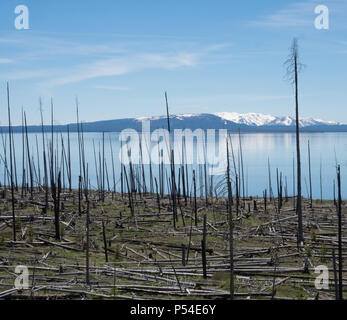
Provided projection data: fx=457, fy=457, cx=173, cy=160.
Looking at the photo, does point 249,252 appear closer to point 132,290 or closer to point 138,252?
point 138,252

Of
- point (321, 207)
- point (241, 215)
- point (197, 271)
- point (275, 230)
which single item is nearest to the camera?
point (197, 271)

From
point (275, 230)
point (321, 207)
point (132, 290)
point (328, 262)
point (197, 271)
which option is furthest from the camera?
point (321, 207)

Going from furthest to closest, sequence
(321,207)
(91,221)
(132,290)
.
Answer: (321,207) < (91,221) < (132,290)

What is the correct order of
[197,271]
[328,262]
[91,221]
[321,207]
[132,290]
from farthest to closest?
[321,207] < [91,221] < [328,262] < [197,271] < [132,290]

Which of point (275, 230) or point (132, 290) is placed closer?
point (132, 290)

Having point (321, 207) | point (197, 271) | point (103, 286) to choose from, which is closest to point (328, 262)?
point (197, 271)

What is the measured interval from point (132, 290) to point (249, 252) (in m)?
6.97

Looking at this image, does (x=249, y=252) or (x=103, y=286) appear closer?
(x=103, y=286)
